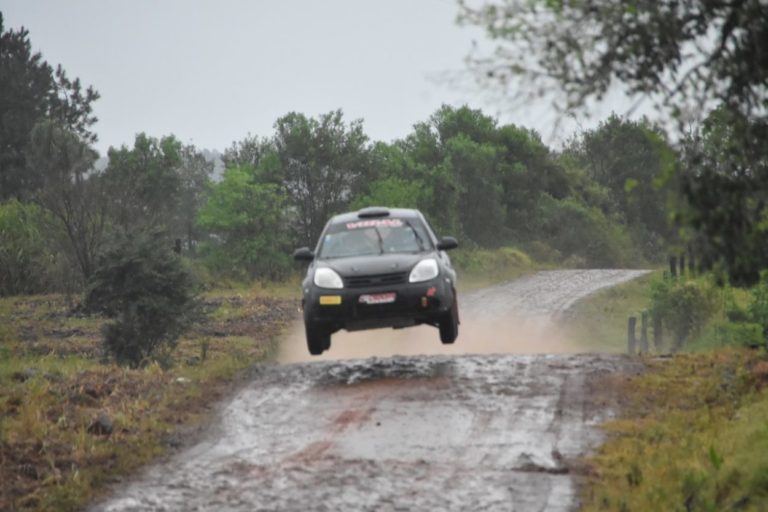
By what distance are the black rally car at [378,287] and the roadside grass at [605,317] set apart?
13246 millimetres

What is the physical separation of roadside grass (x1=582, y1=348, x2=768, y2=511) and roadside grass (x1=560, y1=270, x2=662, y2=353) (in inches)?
580

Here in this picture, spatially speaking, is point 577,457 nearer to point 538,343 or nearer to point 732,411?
point 732,411

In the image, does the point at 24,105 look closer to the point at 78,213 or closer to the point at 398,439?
the point at 78,213

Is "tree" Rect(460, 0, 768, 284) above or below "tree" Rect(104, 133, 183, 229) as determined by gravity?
below

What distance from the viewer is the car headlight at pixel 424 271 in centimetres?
1442

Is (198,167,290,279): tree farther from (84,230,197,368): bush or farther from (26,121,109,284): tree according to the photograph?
(84,230,197,368): bush

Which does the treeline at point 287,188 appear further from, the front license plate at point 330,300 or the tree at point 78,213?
the front license plate at point 330,300

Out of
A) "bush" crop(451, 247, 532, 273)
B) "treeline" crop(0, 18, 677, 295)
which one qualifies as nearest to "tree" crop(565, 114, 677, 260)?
"treeline" crop(0, 18, 677, 295)

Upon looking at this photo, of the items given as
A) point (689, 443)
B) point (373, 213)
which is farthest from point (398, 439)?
point (373, 213)

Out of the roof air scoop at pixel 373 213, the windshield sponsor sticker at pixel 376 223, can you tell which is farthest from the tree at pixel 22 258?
the windshield sponsor sticker at pixel 376 223

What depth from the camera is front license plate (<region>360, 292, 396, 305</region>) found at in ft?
46.6

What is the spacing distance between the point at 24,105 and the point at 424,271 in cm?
5612

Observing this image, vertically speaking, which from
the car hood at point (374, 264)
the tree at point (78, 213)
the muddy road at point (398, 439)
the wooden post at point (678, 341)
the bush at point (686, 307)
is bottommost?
the wooden post at point (678, 341)

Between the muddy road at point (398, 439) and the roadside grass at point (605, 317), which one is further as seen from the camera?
the roadside grass at point (605, 317)
